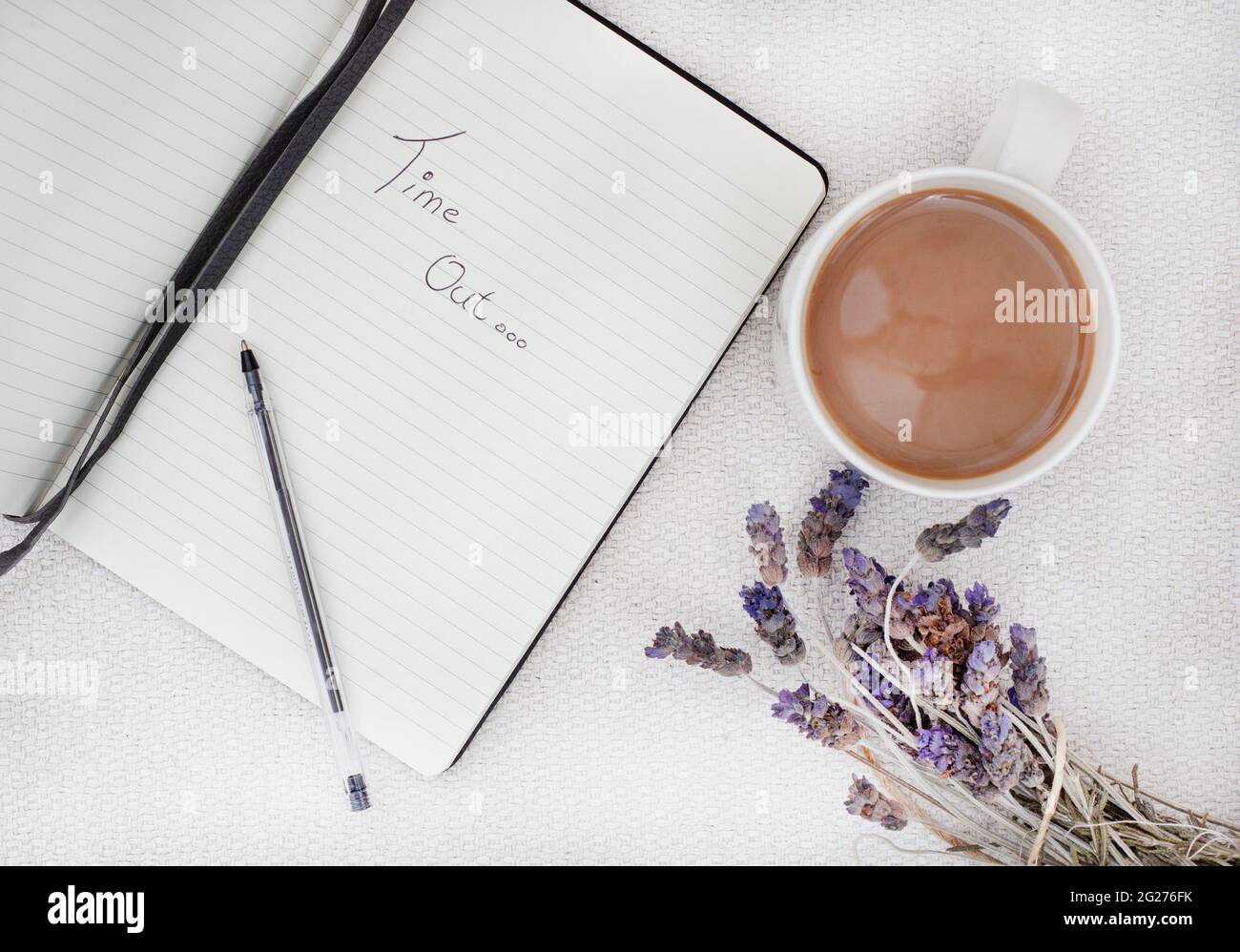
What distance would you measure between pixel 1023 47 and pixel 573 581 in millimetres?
448

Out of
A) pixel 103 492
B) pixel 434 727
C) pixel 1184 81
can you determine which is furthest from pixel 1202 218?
pixel 103 492

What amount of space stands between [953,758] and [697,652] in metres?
0.16

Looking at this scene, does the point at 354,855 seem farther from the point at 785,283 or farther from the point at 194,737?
the point at 785,283

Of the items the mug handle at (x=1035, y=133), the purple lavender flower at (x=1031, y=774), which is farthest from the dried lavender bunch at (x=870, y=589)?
the mug handle at (x=1035, y=133)

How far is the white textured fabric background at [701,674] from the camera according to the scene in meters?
0.57

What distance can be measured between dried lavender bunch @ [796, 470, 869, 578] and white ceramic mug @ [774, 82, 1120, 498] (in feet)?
0.34

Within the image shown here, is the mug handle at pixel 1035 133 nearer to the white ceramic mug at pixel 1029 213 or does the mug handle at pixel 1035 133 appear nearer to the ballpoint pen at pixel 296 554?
the white ceramic mug at pixel 1029 213

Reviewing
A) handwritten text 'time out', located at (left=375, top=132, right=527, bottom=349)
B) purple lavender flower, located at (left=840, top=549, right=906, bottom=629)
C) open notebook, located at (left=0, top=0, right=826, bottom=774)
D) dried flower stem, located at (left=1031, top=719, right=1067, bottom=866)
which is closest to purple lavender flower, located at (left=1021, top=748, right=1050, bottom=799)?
dried flower stem, located at (left=1031, top=719, right=1067, bottom=866)

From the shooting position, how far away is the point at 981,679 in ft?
1.61

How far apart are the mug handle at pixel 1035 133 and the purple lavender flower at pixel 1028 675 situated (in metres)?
0.26

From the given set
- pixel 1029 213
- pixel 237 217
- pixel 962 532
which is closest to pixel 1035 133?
pixel 1029 213

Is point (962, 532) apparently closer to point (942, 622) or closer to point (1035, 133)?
point (942, 622)

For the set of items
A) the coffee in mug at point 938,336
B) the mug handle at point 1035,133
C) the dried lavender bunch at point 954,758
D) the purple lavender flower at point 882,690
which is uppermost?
the mug handle at point 1035,133

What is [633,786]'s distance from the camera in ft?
1.87
